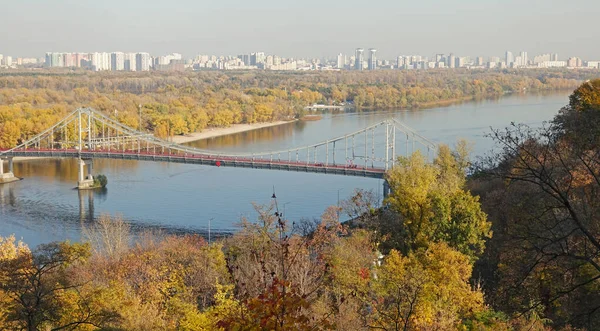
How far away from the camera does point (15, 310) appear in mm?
4391

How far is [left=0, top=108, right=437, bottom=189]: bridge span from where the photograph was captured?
15250 mm

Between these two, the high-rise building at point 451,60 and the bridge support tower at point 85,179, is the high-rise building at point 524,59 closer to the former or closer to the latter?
the high-rise building at point 451,60

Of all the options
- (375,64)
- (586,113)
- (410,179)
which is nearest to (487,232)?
(410,179)

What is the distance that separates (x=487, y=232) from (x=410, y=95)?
3066cm

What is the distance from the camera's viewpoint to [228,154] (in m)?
16.5

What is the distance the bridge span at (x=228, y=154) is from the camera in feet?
50.0

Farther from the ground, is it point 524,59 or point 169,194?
point 524,59

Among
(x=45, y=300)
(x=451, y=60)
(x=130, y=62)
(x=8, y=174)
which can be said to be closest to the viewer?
(x=45, y=300)

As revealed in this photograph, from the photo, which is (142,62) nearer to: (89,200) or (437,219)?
(89,200)

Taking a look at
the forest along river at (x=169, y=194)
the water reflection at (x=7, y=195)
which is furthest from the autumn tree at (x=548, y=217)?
the water reflection at (x=7, y=195)

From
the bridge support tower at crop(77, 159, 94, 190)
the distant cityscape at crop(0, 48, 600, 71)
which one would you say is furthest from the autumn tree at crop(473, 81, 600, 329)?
the distant cityscape at crop(0, 48, 600, 71)

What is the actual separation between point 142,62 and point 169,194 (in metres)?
66.9

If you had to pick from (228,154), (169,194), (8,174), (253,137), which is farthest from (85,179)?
(253,137)

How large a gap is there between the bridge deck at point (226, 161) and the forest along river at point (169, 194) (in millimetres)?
415
